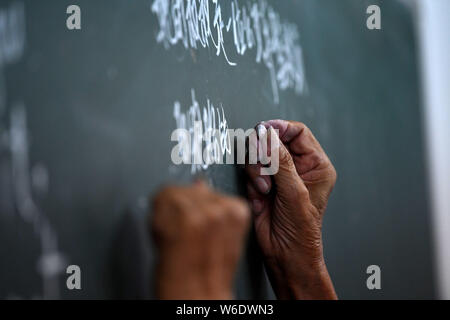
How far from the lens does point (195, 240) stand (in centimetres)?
45

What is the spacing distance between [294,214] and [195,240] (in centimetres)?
39

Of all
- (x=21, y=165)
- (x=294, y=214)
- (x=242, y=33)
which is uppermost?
(x=242, y=33)

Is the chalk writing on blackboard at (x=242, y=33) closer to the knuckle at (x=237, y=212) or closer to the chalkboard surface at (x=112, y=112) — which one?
the chalkboard surface at (x=112, y=112)

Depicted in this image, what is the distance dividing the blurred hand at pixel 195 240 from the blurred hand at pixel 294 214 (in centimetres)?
32

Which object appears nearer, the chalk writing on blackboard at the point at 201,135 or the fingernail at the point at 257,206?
the chalk writing on blackboard at the point at 201,135

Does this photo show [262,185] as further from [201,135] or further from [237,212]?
[237,212]

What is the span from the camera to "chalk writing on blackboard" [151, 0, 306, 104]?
0.71 m

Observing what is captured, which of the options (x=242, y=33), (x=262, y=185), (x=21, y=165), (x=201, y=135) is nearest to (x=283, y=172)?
(x=262, y=185)

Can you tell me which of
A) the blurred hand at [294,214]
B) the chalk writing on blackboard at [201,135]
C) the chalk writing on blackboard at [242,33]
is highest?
the chalk writing on blackboard at [242,33]

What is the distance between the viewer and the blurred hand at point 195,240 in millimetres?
447

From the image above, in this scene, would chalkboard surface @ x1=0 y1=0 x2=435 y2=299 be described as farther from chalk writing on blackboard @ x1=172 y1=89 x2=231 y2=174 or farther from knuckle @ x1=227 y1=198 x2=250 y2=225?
knuckle @ x1=227 y1=198 x2=250 y2=225

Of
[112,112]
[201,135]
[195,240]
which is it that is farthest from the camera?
[201,135]

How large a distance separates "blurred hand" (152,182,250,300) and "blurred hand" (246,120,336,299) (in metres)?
0.32

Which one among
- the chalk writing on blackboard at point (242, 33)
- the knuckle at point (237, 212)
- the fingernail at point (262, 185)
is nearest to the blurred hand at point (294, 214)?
the fingernail at point (262, 185)
